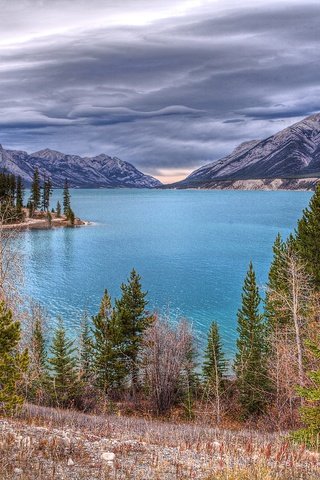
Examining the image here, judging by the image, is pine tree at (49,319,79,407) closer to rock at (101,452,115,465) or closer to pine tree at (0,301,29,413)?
pine tree at (0,301,29,413)

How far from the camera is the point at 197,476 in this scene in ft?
31.2

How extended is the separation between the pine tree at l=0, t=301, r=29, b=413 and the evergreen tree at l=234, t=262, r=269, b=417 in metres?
25.4

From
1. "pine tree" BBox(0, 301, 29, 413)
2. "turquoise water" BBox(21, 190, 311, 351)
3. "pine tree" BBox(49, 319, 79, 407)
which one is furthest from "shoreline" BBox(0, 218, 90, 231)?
"pine tree" BBox(0, 301, 29, 413)

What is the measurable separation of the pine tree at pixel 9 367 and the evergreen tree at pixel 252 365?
25388 mm

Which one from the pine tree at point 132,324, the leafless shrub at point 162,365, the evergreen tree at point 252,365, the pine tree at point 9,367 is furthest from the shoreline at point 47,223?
the pine tree at point 9,367

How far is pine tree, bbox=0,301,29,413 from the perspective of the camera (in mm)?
15391

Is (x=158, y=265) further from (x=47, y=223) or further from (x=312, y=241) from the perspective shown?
(x=47, y=223)

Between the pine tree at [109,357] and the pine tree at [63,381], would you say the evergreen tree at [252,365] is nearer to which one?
the pine tree at [109,357]

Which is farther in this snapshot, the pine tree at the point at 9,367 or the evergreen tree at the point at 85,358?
the evergreen tree at the point at 85,358

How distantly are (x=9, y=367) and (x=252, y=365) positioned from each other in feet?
96.7

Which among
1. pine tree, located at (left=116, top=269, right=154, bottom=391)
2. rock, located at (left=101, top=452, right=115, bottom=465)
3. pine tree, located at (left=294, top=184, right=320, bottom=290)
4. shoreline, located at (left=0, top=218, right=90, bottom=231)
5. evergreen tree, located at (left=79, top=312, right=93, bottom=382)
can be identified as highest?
shoreline, located at (left=0, top=218, right=90, bottom=231)

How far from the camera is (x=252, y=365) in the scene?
40.8 m

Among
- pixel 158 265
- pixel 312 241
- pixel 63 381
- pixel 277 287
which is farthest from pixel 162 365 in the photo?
pixel 158 265

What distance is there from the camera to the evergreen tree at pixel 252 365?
38906 mm
